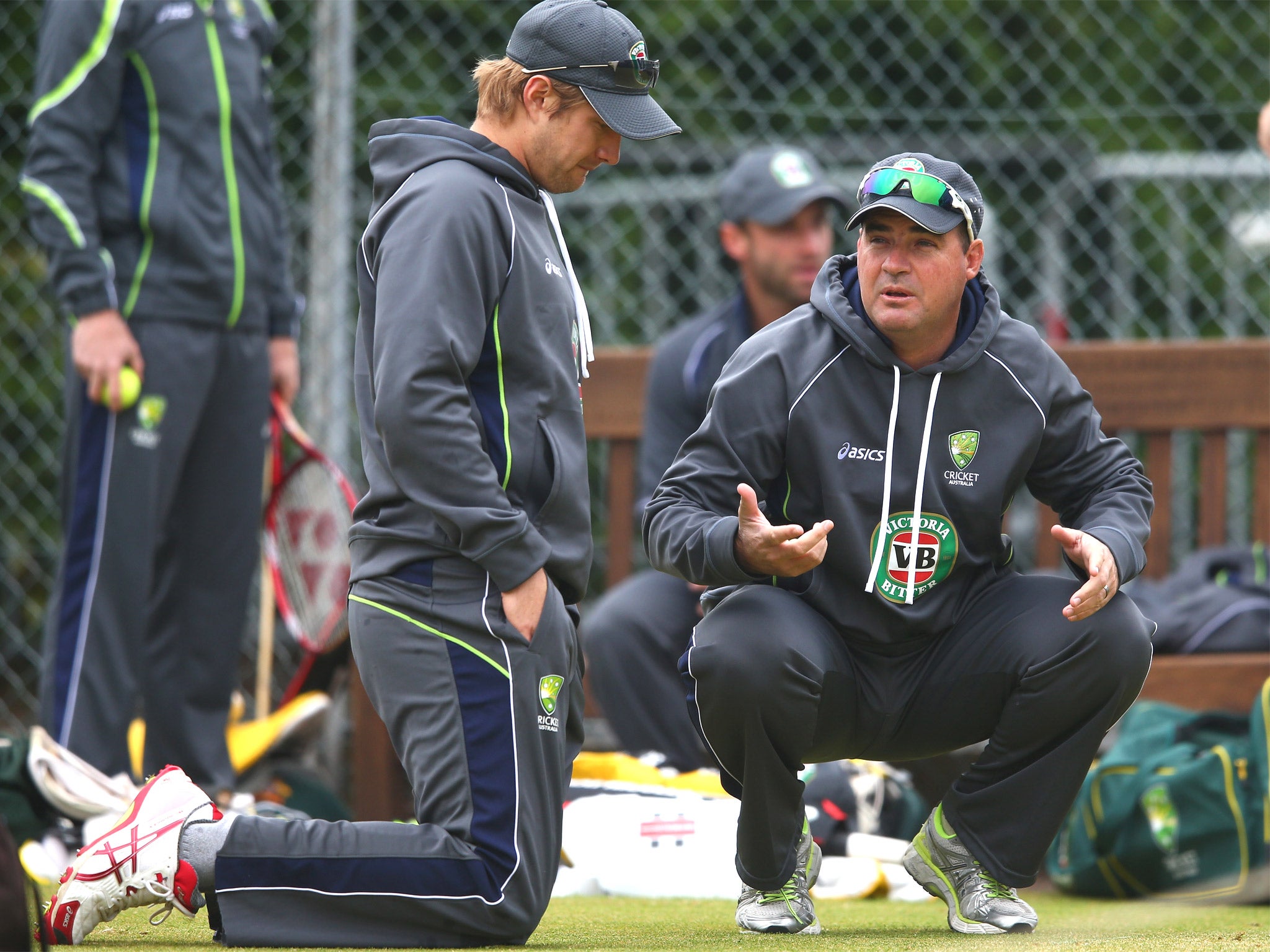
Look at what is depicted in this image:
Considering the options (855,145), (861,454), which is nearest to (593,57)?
(861,454)

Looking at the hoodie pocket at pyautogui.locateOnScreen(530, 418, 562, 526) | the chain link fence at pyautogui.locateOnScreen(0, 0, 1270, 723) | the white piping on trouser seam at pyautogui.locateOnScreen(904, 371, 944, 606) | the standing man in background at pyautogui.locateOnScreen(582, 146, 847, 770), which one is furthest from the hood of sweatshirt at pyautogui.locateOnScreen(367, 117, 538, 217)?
the chain link fence at pyautogui.locateOnScreen(0, 0, 1270, 723)

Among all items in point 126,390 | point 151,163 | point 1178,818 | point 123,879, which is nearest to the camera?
point 123,879

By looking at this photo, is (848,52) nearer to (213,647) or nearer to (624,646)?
(624,646)

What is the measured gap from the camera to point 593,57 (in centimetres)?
288

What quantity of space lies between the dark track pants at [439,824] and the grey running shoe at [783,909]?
0.40m

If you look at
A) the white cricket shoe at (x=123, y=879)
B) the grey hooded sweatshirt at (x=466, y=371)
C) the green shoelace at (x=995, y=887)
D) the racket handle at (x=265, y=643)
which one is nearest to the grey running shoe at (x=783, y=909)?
the green shoelace at (x=995, y=887)

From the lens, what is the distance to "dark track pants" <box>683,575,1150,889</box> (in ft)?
9.39

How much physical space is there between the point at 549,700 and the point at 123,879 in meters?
0.73

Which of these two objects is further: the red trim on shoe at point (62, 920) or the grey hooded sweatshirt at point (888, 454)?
the grey hooded sweatshirt at point (888, 454)

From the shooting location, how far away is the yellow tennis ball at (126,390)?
400 centimetres

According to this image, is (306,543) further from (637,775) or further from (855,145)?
(855,145)

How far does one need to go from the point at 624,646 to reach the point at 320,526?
966 mm

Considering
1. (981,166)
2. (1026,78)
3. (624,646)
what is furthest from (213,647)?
(1026,78)

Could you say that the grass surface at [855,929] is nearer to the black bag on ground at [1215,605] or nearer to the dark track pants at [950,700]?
the dark track pants at [950,700]
